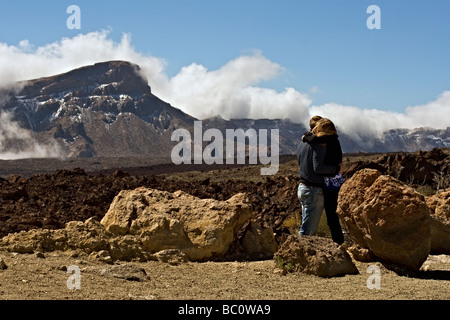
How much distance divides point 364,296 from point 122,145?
169507 mm

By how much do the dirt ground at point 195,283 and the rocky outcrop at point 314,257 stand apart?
0.43 feet

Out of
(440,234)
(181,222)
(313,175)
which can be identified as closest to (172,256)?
(181,222)

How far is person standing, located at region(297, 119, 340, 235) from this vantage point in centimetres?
751

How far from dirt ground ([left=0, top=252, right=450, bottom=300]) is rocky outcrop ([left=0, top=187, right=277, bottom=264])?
294 mm

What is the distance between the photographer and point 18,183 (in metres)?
18.5

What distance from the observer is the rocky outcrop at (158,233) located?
820 centimetres

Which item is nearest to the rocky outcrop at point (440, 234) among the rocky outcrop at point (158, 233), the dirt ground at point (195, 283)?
the dirt ground at point (195, 283)

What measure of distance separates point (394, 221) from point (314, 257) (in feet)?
3.58

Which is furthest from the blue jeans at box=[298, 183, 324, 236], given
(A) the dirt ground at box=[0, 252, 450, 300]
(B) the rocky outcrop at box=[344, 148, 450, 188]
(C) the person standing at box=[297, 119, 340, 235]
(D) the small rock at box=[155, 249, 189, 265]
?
(B) the rocky outcrop at box=[344, 148, 450, 188]

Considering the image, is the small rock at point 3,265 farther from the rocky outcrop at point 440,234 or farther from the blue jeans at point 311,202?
the rocky outcrop at point 440,234

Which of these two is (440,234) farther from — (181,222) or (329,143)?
(181,222)

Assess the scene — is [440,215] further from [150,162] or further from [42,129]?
[42,129]

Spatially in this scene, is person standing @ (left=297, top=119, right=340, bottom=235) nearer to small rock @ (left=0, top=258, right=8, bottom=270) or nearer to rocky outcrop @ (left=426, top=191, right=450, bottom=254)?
rocky outcrop @ (left=426, top=191, right=450, bottom=254)
